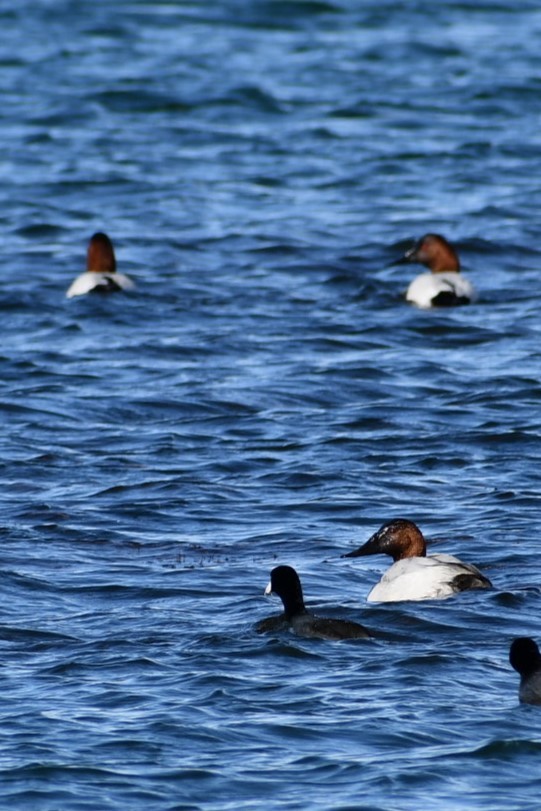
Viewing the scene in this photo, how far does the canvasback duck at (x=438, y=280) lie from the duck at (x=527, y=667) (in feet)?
39.3

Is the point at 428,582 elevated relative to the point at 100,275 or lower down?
lower down

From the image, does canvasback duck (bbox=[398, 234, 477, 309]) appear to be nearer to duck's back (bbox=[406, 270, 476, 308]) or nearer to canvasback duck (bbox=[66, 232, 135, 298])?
duck's back (bbox=[406, 270, 476, 308])

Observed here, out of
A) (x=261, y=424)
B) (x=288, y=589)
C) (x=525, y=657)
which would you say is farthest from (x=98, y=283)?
(x=525, y=657)

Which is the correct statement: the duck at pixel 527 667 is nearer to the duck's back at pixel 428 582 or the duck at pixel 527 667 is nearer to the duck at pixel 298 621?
the duck at pixel 298 621

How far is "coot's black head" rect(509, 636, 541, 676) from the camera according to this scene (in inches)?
342

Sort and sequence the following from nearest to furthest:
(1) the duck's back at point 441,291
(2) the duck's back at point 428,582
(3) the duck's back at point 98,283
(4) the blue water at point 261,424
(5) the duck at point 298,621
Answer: (4) the blue water at point 261,424, (5) the duck at point 298,621, (2) the duck's back at point 428,582, (1) the duck's back at point 441,291, (3) the duck's back at point 98,283

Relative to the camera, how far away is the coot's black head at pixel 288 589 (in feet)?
33.0

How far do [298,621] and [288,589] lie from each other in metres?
0.32

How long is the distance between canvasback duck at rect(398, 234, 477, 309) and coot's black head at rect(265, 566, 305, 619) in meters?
10.8

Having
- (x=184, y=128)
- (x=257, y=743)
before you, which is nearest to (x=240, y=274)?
(x=184, y=128)

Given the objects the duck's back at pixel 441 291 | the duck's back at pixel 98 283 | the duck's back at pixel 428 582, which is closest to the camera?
the duck's back at pixel 428 582

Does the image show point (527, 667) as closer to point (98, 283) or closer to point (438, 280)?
point (438, 280)

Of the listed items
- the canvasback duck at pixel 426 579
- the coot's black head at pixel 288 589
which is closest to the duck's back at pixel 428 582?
the canvasback duck at pixel 426 579

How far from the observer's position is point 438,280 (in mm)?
20750
